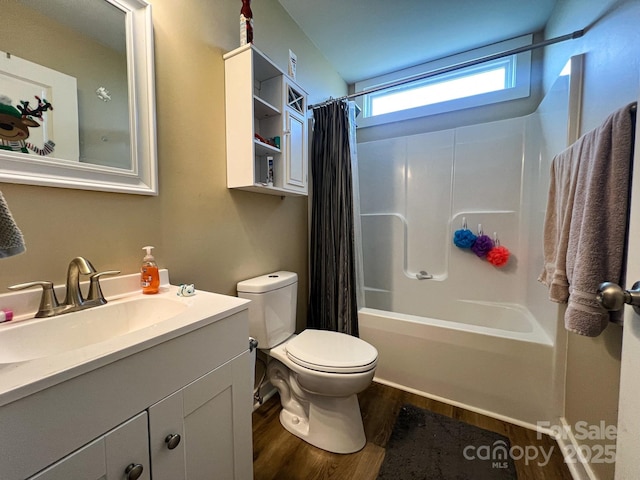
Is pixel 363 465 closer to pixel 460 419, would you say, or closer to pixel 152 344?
pixel 460 419

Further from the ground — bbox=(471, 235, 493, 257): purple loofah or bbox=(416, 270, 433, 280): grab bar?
bbox=(471, 235, 493, 257): purple loofah

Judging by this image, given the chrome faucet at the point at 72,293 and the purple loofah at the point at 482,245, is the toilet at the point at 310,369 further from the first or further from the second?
the purple loofah at the point at 482,245

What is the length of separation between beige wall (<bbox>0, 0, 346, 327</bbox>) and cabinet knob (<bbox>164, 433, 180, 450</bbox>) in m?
0.57

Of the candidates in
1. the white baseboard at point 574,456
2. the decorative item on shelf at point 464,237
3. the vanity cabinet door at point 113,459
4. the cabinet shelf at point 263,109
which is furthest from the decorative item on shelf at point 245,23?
the white baseboard at point 574,456

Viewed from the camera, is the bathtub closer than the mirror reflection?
No

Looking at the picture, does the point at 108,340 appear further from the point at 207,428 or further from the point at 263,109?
the point at 263,109

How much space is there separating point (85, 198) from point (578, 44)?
7.27 ft

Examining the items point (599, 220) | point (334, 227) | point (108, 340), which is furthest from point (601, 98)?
point (108, 340)

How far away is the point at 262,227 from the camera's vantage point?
1545 mm

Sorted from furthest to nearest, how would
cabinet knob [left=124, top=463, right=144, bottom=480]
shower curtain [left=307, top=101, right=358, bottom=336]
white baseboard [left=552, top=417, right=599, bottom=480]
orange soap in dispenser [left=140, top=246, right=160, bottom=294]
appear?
shower curtain [left=307, top=101, right=358, bottom=336] < white baseboard [left=552, top=417, right=599, bottom=480] < orange soap in dispenser [left=140, top=246, right=160, bottom=294] < cabinet knob [left=124, top=463, right=144, bottom=480]

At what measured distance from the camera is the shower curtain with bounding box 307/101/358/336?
1749mm

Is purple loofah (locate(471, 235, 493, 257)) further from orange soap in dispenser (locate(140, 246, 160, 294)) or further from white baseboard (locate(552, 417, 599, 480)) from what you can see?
orange soap in dispenser (locate(140, 246, 160, 294))

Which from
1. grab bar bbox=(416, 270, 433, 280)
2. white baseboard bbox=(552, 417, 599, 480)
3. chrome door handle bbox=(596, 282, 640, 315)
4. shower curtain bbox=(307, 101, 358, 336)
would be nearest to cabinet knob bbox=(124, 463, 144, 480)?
chrome door handle bbox=(596, 282, 640, 315)

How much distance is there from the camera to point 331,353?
127 centimetres
